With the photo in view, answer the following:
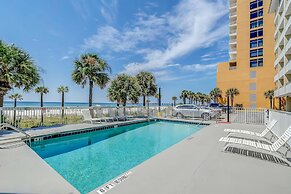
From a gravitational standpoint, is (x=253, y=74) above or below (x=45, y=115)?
above

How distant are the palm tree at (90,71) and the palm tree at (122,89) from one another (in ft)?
9.92

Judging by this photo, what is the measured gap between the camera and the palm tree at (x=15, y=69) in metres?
9.01

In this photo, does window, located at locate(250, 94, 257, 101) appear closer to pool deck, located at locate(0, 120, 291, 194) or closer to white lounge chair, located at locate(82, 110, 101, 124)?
white lounge chair, located at locate(82, 110, 101, 124)

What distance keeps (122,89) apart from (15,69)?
10039 mm

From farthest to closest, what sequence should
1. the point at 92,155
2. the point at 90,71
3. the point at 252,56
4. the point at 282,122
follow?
1. the point at 252,56
2. the point at 90,71
3. the point at 282,122
4. the point at 92,155

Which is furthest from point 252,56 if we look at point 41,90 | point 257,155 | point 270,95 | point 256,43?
point 41,90

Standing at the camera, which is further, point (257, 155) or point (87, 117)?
point (87, 117)

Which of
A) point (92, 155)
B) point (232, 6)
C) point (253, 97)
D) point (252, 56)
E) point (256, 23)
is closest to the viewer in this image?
point (92, 155)

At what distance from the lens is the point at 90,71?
1478 centimetres

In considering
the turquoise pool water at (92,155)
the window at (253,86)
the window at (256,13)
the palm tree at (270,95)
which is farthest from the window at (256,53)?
the turquoise pool water at (92,155)

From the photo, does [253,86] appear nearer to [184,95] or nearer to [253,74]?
[253,74]

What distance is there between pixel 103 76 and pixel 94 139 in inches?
295

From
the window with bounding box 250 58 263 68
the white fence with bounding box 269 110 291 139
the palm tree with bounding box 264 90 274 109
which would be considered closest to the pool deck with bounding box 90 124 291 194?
the white fence with bounding box 269 110 291 139

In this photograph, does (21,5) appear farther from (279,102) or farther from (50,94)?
(279,102)
